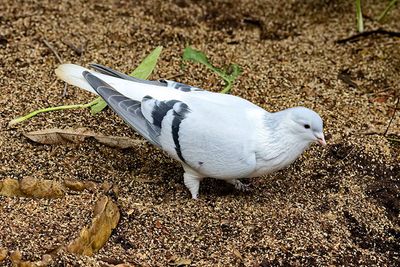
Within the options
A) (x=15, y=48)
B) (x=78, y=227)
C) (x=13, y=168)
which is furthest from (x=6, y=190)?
(x=15, y=48)

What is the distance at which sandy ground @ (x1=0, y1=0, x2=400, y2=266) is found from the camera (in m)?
2.69

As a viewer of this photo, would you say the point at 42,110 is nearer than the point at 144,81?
No

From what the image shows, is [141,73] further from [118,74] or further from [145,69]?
[118,74]

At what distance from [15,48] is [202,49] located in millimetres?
1025

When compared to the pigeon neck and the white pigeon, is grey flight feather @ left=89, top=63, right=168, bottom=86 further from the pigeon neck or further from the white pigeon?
the pigeon neck

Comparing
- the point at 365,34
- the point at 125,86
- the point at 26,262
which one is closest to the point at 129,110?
the point at 125,86

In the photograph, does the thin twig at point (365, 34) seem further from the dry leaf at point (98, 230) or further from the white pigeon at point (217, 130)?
the dry leaf at point (98, 230)

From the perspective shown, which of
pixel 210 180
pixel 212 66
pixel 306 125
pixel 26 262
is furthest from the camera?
pixel 212 66

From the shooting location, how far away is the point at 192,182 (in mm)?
2943

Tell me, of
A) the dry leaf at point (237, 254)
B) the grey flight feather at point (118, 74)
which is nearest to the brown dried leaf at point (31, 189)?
the grey flight feather at point (118, 74)

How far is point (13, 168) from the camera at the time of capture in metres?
2.95

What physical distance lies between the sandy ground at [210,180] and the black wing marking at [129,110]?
0.81 feet

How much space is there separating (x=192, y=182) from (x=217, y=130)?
12.0 inches

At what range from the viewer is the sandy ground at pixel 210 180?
2686 mm
